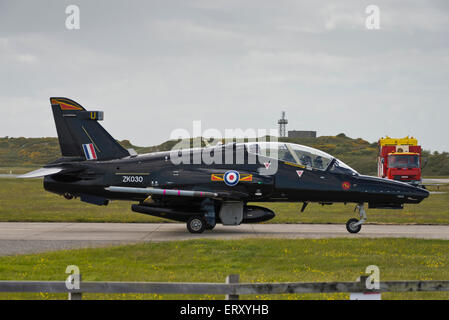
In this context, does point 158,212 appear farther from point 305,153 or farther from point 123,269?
point 123,269

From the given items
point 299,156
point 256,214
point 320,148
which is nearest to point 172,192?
point 256,214

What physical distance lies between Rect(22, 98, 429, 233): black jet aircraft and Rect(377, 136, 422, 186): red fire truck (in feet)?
69.2

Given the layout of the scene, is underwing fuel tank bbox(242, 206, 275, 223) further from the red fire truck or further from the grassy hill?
the grassy hill

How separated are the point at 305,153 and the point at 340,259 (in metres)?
6.41

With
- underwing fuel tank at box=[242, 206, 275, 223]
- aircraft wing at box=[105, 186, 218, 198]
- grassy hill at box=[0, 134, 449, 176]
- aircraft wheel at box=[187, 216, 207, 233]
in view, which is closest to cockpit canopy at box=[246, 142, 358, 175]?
underwing fuel tank at box=[242, 206, 275, 223]

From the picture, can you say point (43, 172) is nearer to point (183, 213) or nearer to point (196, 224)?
point (183, 213)

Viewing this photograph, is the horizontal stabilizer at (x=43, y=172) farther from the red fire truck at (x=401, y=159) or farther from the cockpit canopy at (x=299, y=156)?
the red fire truck at (x=401, y=159)

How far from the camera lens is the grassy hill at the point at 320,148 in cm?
7950

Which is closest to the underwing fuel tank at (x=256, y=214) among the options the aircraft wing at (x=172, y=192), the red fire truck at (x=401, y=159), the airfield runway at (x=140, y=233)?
the airfield runway at (x=140, y=233)

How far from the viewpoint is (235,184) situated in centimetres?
1873

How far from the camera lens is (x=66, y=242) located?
16.0m

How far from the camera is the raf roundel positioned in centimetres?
1872

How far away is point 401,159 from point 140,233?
2586 cm
